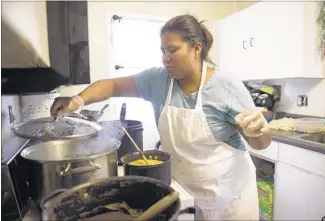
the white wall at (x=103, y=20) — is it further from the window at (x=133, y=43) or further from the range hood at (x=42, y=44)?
the range hood at (x=42, y=44)

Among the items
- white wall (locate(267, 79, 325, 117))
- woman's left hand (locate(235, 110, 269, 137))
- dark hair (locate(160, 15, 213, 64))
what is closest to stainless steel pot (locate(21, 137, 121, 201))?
woman's left hand (locate(235, 110, 269, 137))

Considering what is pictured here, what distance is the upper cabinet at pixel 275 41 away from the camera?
178 cm

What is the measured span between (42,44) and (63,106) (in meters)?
0.54

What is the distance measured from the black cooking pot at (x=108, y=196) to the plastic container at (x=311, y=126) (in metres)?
1.46

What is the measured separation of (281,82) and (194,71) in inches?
60.2

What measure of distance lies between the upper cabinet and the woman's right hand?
1.54 meters

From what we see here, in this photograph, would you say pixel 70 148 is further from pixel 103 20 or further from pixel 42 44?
pixel 103 20

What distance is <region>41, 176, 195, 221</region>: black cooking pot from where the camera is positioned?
61 centimetres

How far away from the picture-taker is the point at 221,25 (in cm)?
254

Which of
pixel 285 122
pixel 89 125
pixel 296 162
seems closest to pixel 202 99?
pixel 89 125

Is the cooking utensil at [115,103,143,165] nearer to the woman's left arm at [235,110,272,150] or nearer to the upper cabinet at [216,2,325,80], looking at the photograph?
the woman's left arm at [235,110,272,150]

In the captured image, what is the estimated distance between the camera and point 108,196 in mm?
685

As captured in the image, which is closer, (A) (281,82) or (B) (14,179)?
(B) (14,179)

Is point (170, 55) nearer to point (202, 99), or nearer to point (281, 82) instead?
point (202, 99)
